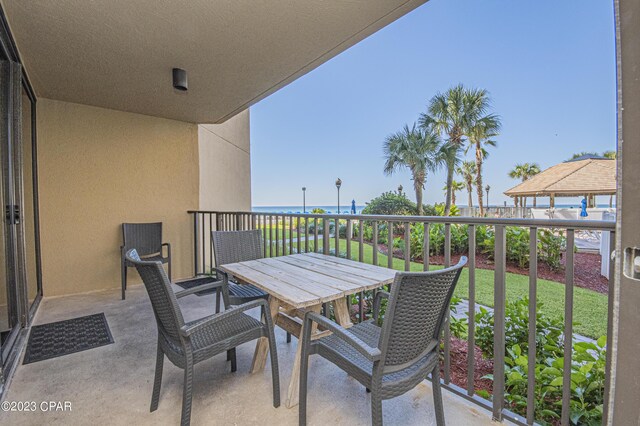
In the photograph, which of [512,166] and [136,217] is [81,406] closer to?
[136,217]

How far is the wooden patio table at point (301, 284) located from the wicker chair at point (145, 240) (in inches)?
93.0

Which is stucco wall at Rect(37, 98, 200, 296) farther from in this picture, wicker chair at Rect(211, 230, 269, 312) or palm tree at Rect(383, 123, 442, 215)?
palm tree at Rect(383, 123, 442, 215)

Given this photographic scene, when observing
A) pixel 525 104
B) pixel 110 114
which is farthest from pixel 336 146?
pixel 110 114

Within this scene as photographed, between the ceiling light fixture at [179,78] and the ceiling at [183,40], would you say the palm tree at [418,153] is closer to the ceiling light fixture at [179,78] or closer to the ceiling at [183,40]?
the ceiling at [183,40]

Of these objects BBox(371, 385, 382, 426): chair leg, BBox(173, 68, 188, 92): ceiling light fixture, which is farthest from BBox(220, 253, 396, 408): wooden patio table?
BBox(173, 68, 188, 92): ceiling light fixture

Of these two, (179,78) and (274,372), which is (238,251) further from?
(179,78)

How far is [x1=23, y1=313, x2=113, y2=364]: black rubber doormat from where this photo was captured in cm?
235

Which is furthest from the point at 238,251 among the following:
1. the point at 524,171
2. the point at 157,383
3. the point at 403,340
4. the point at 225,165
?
the point at 524,171

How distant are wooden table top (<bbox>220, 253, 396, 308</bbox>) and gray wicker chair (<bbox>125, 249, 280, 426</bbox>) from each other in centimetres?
18

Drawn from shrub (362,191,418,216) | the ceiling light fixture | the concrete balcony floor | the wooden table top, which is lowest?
the concrete balcony floor

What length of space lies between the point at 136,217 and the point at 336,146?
27.6 meters

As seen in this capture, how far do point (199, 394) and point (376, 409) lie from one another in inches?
47.7

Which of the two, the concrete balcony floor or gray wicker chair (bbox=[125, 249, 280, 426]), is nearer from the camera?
gray wicker chair (bbox=[125, 249, 280, 426])

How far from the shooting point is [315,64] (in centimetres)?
279
